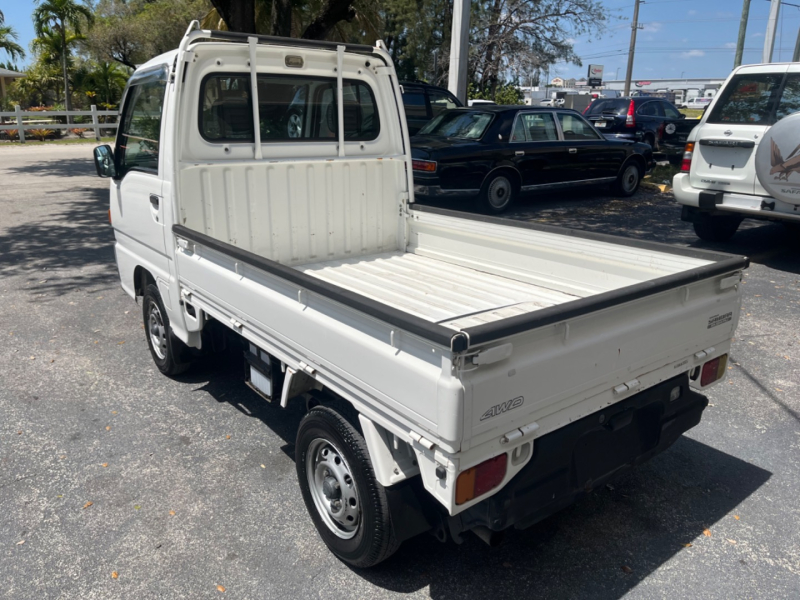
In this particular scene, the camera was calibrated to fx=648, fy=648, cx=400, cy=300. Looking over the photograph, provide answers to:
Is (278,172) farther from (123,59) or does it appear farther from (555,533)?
(123,59)

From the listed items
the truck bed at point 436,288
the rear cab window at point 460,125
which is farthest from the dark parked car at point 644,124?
the truck bed at point 436,288

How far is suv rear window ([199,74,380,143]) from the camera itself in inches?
166

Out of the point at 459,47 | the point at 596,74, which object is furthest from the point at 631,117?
the point at 596,74

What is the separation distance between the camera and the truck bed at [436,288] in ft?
11.3

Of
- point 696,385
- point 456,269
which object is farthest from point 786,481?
point 456,269

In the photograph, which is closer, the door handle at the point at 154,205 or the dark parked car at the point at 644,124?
the door handle at the point at 154,205

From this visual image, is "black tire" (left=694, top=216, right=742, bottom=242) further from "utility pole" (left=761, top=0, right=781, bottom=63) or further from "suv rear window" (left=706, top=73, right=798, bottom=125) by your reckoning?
"utility pole" (left=761, top=0, right=781, bottom=63)

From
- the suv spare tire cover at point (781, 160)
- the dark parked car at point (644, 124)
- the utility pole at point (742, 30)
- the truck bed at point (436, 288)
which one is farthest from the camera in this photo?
the utility pole at point (742, 30)

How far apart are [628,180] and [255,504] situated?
11.0m

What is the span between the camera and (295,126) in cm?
459

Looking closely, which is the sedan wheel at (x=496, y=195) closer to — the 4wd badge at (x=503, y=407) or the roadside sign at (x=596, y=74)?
the 4wd badge at (x=503, y=407)

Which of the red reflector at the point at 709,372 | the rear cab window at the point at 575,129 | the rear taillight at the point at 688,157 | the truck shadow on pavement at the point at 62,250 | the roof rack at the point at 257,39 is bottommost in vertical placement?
the truck shadow on pavement at the point at 62,250

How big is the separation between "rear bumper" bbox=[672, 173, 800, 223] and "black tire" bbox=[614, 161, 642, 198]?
4.24 m

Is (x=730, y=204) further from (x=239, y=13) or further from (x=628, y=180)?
(x=239, y=13)
